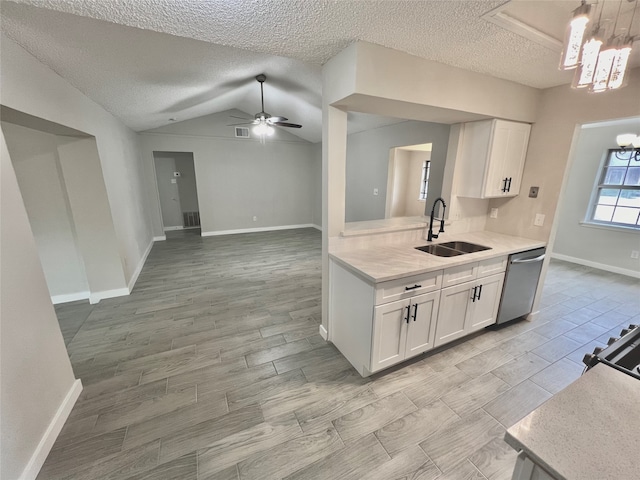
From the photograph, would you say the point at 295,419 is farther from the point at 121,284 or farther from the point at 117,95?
the point at 117,95

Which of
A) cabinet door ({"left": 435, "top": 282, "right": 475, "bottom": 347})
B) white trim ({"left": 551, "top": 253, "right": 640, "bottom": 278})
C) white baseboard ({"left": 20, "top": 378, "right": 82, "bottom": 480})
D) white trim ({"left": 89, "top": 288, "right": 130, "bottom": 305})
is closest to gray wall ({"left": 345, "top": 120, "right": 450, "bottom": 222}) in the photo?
cabinet door ({"left": 435, "top": 282, "right": 475, "bottom": 347})

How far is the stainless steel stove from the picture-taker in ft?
3.25

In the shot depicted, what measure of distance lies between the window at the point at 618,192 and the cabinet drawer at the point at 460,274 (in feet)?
14.3

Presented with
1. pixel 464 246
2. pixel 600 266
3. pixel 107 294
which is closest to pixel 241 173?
pixel 107 294

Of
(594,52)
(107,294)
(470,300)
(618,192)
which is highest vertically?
(594,52)

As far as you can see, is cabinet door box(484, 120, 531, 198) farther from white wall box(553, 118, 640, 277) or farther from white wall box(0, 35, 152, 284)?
white wall box(0, 35, 152, 284)

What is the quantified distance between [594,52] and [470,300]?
1.88 meters

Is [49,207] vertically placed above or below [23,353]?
above

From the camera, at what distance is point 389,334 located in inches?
77.7

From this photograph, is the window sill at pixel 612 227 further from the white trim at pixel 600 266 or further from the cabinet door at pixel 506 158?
the cabinet door at pixel 506 158

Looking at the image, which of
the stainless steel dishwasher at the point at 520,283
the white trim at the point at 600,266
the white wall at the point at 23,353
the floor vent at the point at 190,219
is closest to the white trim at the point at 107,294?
the white wall at the point at 23,353

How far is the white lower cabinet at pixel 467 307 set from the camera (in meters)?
2.23

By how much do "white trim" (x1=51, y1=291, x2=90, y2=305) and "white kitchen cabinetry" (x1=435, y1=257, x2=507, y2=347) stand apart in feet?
14.2

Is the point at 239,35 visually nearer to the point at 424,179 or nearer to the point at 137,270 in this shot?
the point at 137,270
